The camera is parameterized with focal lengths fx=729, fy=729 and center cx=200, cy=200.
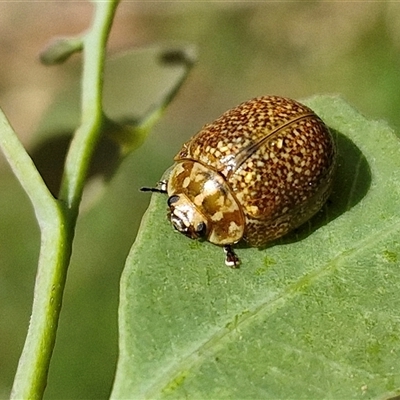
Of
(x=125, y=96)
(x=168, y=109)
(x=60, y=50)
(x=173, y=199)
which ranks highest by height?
(x=60, y=50)

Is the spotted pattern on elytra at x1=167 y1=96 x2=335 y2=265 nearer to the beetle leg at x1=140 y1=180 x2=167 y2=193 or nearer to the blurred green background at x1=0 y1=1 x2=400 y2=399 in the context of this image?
the beetle leg at x1=140 y1=180 x2=167 y2=193

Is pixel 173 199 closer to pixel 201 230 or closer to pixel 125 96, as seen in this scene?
pixel 201 230

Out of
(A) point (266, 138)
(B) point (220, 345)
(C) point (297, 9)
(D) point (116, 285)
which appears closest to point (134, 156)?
(D) point (116, 285)

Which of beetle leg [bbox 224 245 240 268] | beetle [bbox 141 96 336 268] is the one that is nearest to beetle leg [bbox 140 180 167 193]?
beetle [bbox 141 96 336 268]

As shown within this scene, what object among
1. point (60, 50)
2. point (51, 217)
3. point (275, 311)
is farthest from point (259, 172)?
point (60, 50)

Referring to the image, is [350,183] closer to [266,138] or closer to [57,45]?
[266,138]

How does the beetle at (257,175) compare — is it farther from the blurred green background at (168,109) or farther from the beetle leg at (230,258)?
the blurred green background at (168,109)

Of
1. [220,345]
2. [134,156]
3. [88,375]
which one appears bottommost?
[88,375]

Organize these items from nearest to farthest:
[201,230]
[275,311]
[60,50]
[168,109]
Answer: [275,311] < [201,230] < [60,50] < [168,109]
